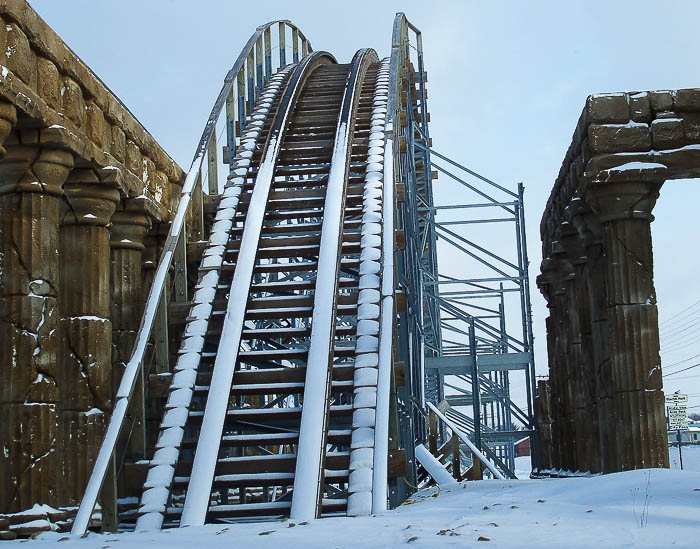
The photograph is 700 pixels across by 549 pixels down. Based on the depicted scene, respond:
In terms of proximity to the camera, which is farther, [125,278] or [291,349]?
[125,278]

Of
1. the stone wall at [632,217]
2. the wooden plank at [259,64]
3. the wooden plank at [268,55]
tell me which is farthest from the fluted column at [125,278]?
the wooden plank at [268,55]

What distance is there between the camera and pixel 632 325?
11141mm

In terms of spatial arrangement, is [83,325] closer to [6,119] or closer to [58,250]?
[58,250]

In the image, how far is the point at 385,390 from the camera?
303 inches

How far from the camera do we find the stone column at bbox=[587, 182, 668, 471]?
11.0m

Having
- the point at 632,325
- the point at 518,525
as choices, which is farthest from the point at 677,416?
the point at 518,525

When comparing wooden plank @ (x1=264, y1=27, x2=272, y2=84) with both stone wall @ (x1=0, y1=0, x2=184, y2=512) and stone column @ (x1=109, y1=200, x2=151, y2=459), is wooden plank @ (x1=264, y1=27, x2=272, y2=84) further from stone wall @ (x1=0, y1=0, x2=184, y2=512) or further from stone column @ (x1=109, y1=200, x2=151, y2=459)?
stone column @ (x1=109, y1=200, x2=151, y2=459)

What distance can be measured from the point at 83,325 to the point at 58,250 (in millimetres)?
946

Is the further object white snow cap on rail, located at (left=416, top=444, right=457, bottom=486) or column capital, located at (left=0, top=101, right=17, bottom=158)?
white snow cap on rail, located at (left=416, top=444, right=457, bottom=486)

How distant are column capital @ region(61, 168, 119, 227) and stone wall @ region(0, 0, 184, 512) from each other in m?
0.01

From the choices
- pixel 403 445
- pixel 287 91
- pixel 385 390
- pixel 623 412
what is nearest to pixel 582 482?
pixel 385 390

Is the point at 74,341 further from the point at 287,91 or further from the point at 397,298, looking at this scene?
the point at 287,91

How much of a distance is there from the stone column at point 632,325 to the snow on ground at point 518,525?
390cm

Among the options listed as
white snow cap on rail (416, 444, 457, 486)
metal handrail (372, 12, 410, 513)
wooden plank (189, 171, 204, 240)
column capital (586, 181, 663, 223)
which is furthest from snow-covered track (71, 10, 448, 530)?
column capital (586, 181, 663, 223)
